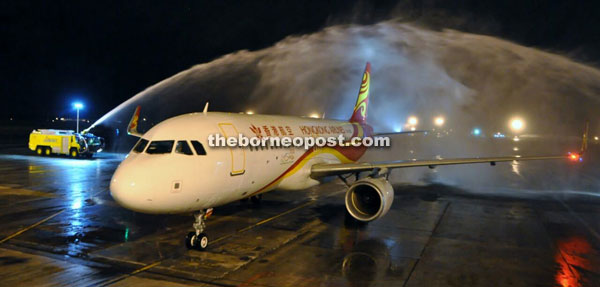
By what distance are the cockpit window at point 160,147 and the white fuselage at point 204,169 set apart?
0.09 metres

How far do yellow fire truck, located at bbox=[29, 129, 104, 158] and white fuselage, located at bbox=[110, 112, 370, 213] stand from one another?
26694 millimetres

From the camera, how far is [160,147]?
10.1m

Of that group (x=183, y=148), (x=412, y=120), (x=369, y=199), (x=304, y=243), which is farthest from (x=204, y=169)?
(x=412, y=120)

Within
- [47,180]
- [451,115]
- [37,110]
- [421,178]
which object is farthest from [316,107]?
[37,110]

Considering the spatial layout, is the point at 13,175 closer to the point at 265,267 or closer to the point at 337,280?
the point at 265,267

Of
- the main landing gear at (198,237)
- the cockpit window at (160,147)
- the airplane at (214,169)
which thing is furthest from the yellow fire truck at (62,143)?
the cockpit window at (160,147)

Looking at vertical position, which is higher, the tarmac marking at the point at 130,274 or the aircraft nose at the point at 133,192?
the aircraft nose at the point at 133,192

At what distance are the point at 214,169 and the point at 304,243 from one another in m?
3.31

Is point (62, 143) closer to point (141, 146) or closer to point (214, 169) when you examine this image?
point (141, 146)

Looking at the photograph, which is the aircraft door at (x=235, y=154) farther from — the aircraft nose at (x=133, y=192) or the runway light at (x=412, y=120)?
the runway light at (x=412, y=120)

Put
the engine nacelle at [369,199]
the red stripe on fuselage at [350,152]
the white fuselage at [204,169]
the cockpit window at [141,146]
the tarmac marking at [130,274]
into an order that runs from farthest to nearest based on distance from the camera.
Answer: the red stripe on fuselage at [350,152] < the engine nacelle at [369,199] < the cockpit window at [141,146] < the white fuselage at [204,169] < the tarmac marking at [130,274]

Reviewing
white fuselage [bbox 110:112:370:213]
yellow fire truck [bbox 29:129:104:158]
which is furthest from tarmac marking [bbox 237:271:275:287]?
yellow fire truck [bbox 29:129:104:158]

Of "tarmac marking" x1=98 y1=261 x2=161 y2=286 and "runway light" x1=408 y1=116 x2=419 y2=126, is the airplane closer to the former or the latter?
"tarmac marking" x1=98 y1=261 x2=161 y2=286

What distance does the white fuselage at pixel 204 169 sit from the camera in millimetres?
9195
